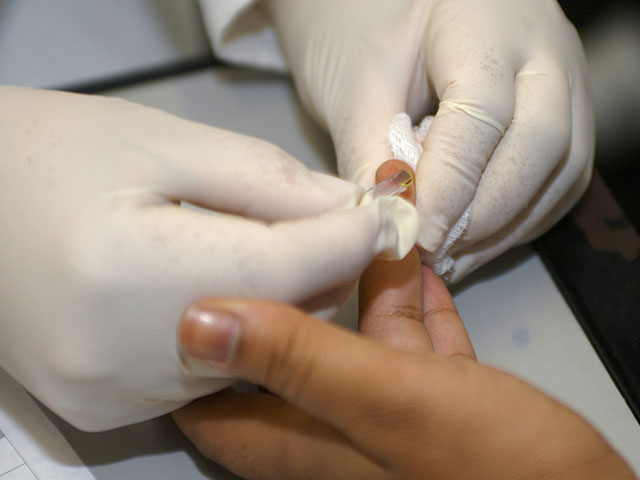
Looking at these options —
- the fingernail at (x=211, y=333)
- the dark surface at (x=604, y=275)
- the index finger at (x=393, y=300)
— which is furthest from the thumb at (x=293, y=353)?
the dark surface at (x=604, y=275)

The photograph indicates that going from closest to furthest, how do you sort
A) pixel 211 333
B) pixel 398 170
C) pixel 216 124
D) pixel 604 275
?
pixel 211 333 < pixel 398 170 < pixel 604 275 < pixel 216 124

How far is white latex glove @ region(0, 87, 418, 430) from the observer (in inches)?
16.2

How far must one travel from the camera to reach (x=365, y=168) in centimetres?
63

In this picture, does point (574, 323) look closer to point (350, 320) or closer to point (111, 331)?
point (350, 320)

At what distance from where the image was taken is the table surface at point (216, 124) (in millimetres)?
588

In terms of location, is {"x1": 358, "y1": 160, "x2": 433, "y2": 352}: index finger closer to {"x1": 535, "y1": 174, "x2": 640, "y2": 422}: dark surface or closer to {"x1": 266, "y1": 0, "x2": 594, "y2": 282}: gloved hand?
{"x1": 266, "y1": 0, "x2": 594, "y2": 282}: gloved hand

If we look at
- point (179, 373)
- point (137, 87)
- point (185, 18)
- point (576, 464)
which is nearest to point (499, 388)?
point (576, 464)

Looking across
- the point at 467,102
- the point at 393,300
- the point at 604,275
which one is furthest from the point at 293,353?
the point at 604,275

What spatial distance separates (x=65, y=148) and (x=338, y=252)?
8.5 inches

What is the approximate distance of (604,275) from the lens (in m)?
0.73

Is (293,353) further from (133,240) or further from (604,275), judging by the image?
(604,275)

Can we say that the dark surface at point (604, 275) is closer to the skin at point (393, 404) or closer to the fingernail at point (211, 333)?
the skin at point (393, 404)

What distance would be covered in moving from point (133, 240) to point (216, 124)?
486 mm

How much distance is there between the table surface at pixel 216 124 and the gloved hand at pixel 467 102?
69 millimetres
